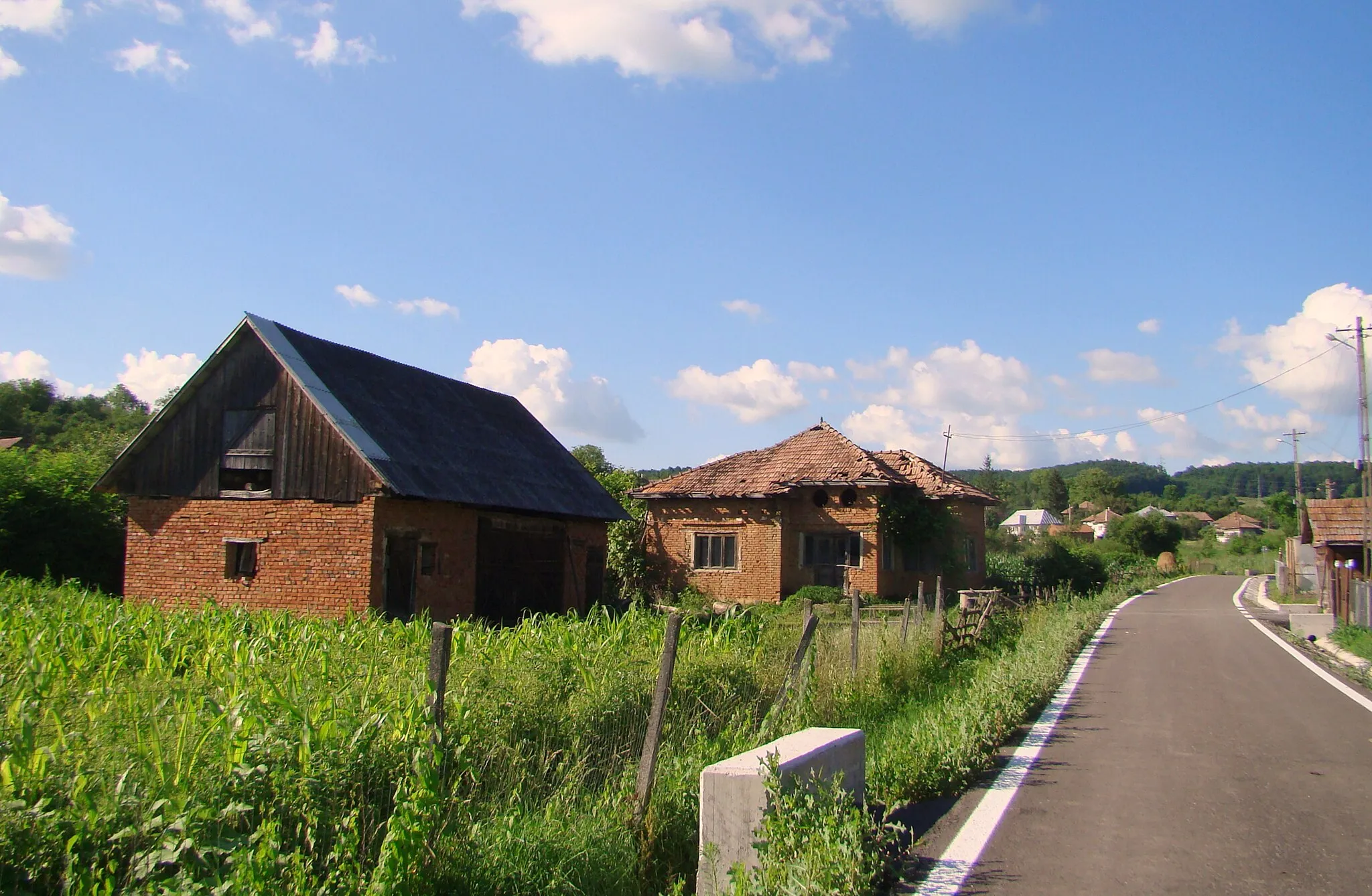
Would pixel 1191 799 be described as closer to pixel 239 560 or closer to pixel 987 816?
pixel 987 816

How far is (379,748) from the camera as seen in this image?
4992 millimetres

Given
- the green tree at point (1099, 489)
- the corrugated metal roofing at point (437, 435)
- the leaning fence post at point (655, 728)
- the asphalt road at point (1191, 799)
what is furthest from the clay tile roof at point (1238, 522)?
the leaning fence post at point (655, 728)

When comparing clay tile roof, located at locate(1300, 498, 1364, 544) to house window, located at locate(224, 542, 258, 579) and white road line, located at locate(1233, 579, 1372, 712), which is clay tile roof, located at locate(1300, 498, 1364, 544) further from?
house window, located at locate(224, 542, 258, 579)

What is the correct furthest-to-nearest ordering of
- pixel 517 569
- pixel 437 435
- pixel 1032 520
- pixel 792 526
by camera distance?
pixel 1032 520 → pixel 792 526 → pixel 517 569 → pixel 437 435

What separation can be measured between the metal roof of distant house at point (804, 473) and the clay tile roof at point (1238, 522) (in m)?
113

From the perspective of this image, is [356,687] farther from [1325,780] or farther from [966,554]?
[966,554]

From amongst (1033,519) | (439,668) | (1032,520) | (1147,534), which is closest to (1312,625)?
(439,668)

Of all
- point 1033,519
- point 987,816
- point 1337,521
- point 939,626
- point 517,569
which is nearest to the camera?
point 987,816

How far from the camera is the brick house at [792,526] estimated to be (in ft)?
104

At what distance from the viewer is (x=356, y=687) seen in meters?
6.01

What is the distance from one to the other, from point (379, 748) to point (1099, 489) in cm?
13974

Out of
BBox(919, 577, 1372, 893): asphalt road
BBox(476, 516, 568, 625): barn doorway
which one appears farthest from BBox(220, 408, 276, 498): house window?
BBox(919, 577, 1372, 893): asphalt road

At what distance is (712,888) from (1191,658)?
16.5m

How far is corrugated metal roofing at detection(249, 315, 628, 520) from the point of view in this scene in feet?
60.6
